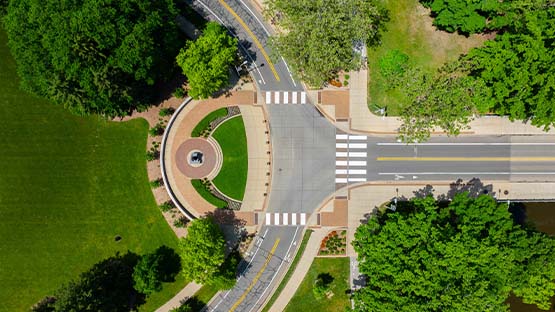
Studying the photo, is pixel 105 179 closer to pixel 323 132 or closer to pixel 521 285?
pixel 323 132

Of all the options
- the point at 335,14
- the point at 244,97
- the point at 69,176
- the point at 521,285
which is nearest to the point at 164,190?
the point at 69,176

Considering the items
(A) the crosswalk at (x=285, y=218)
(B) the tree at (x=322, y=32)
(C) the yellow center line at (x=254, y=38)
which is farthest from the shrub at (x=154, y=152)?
(B) the tree at (x=322, y=32)

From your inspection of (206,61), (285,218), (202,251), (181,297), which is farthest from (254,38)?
(181,297)

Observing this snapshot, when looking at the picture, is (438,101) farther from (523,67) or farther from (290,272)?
(290,272)

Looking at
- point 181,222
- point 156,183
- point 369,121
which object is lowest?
point 181,222

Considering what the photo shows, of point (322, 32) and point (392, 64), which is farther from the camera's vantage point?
point (392, 64)

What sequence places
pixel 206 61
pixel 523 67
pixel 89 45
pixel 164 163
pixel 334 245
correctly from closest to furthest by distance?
pixel 89 45
pixel 523 67
pixel 206 61
pixel 164 163
pixel 334 245
